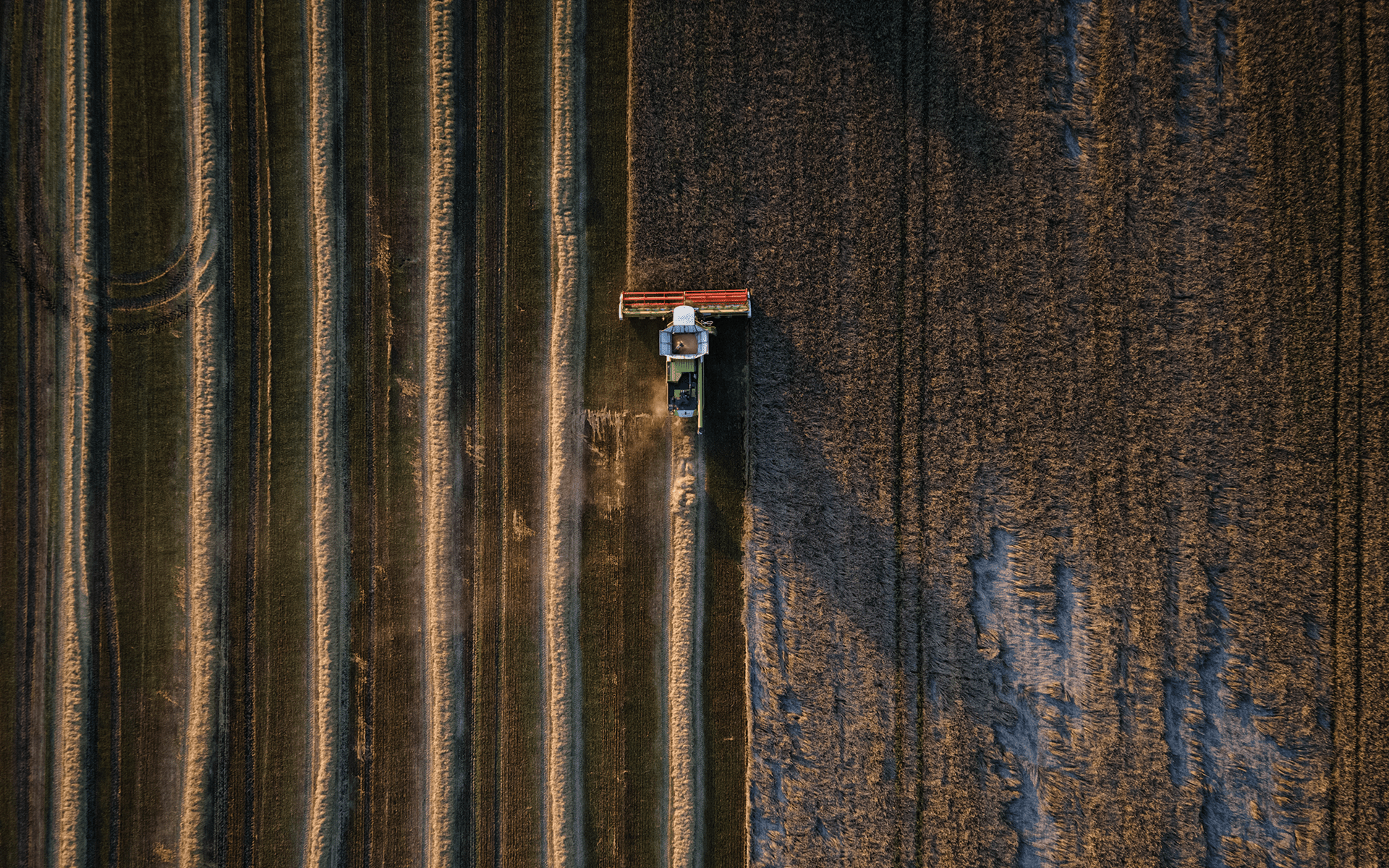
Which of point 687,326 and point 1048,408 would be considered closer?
point 687,326

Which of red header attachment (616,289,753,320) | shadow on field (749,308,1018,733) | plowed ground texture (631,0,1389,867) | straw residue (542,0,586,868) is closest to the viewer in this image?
plowed ground texture (631,0,1389,867)

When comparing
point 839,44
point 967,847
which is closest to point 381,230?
point 839,44

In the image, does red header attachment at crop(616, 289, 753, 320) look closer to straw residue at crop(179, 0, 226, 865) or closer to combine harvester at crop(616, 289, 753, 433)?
combine harvester at crop(616, 289, 753, 433)

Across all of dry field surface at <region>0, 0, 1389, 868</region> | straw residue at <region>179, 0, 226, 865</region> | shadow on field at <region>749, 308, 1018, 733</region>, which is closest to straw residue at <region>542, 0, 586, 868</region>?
dry field surface at <region>0, 0, 1389, 868</region>

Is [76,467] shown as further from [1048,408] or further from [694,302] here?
[1048,408]

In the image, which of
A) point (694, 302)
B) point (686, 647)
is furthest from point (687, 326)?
point (686, 647)

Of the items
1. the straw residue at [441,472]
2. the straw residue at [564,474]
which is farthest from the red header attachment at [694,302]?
the straw residue at [441,472]

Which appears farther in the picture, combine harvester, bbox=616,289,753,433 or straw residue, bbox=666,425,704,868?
straw residue, bbox=666,425,704,868

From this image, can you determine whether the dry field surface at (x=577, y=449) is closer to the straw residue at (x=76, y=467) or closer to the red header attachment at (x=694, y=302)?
the straw residue at (x=76, y=467)
